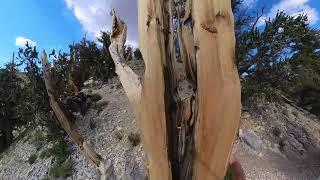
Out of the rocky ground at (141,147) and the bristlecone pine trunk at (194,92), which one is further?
the rocky ground at (141,147)

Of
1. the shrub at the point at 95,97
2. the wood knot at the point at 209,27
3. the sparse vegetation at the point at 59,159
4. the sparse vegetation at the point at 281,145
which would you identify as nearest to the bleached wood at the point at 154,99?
the wood knot at the point at 209,27

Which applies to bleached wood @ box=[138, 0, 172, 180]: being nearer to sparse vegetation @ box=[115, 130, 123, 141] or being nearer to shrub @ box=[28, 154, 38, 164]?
sparse vegetation @ box=[115, 130, 123, 141]

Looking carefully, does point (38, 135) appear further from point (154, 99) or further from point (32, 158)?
point (154, 99)

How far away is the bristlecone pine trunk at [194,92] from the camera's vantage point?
11.7 feet

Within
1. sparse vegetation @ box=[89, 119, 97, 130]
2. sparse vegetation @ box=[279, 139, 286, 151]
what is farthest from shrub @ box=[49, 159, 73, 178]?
sparse vegetation @ box=[279, 139, 286, 151]

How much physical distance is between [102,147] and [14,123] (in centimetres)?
639

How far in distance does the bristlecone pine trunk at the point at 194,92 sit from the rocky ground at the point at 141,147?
9121mm

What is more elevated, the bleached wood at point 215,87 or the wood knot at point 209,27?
the wood knot at point 209,27

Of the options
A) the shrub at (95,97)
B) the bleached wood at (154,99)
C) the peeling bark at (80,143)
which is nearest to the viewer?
the bleached wood at (154,99)

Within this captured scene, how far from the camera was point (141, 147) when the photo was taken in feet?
46.2

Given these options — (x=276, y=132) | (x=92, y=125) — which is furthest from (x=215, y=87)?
(x=276, y=132)

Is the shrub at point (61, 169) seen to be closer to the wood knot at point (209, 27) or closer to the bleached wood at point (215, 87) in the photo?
the bleached wood at point (215, 87)

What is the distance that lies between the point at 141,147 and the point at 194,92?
34.7ft

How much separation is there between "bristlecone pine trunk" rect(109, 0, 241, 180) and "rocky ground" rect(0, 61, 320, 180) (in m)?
9.12
